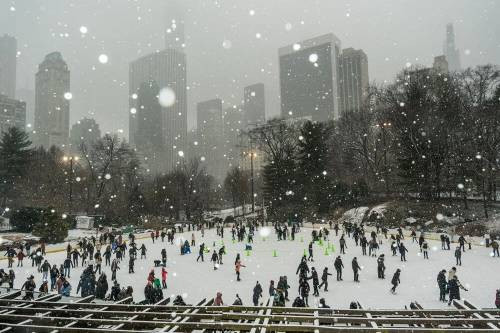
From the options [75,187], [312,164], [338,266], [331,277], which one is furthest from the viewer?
[75,187]

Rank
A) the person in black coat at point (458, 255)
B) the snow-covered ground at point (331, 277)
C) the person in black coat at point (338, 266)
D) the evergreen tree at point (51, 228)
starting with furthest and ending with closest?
the evergreen tree at point (51, 228), the person in black coat at point (458, 255), the person in black coat at point (338, 266), the snow-covered ground at point (331, 277)

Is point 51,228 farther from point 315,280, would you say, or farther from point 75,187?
point 75,187

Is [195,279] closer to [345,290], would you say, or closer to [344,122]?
[345,290]

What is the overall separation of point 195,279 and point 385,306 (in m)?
9.34

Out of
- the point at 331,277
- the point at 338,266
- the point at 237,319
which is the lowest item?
the point at 331,277

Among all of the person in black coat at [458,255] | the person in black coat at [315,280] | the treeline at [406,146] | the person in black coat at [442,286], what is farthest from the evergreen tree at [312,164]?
the person in black coat at [442,286]

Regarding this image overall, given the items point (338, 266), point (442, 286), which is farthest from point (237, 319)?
point (338, 266)

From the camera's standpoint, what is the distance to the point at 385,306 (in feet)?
47.4

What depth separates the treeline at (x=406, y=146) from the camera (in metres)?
41.9

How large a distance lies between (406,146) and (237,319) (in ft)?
141

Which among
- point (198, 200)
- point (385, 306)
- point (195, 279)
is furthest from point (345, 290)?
point (198, 200)

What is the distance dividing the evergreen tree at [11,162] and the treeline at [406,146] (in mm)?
32885

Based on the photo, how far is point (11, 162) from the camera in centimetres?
5328

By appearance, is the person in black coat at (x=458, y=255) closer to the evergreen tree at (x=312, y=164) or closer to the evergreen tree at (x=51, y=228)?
the evergreen tree at (x=51, y=228)
